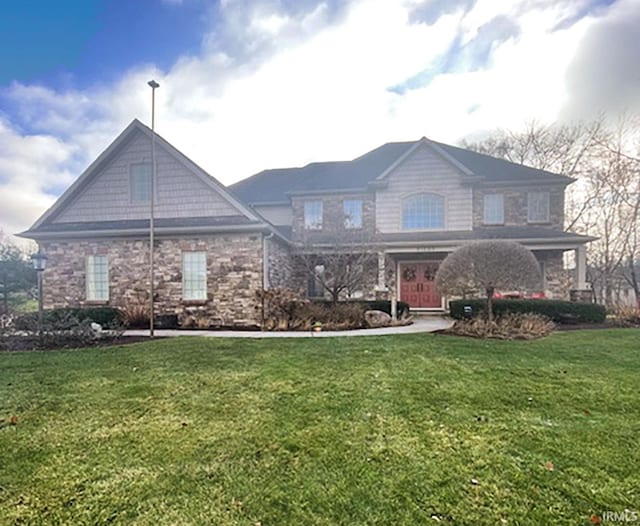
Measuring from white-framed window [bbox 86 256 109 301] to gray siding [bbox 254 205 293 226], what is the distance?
8597 mm

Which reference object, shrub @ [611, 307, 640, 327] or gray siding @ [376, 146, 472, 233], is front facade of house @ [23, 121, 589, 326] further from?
shrub @ [611, 307, 640, 327]

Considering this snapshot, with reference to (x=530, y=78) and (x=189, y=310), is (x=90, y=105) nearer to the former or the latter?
(x=189, y=310)

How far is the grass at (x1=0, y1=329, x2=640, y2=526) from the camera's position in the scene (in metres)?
2.35

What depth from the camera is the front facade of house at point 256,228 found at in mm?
11883

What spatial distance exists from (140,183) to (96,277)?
12.6 ft

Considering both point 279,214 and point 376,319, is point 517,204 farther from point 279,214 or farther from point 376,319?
A: point 279,214

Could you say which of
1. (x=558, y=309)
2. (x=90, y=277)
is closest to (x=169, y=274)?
(x=90, y=277)

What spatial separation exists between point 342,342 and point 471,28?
1003 cm

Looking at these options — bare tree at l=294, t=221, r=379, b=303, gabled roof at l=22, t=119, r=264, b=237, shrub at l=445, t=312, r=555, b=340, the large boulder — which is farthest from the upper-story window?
gabled roof at l=22, t=119, r=264, b=237

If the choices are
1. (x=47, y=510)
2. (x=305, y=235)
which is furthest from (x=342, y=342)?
(x=305, y=235)

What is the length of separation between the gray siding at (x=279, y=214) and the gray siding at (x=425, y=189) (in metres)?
5.12

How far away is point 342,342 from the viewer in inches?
321

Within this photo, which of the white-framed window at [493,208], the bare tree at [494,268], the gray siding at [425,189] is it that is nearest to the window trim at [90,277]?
the gray siding at [425,189]

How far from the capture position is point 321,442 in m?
3.24
